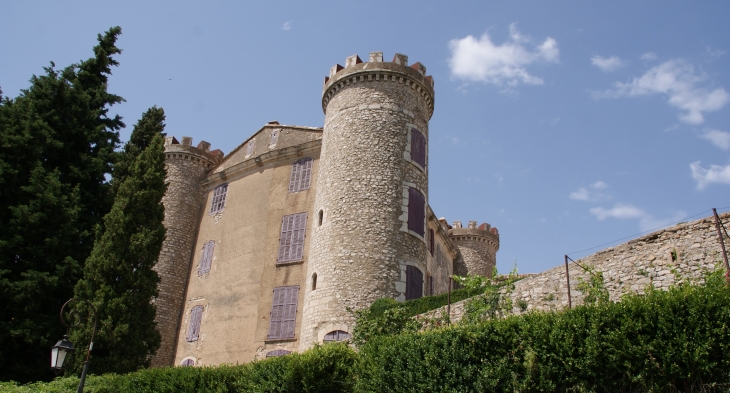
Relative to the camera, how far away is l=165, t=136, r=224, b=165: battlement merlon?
1087 inches

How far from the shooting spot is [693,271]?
1295 centimetres

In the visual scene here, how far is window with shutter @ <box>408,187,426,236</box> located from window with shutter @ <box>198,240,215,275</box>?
9.75 m

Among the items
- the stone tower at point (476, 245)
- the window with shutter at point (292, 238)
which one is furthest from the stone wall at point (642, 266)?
the stone tower at point (476, 245)

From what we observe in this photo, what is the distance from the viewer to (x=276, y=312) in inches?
819

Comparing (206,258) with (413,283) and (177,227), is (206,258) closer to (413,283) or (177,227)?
(177,227)

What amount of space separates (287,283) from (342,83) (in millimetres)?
7551

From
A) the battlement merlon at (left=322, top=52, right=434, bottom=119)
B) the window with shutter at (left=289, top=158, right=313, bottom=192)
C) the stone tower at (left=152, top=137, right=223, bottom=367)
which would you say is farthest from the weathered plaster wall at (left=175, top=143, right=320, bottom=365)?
the battlement merlon at (left=322, top=52, right=434, bottom=119)

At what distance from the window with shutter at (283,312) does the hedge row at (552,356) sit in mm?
5696

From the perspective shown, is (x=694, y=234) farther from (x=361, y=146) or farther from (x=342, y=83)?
(x=342, y=83)

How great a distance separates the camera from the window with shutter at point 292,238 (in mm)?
21614

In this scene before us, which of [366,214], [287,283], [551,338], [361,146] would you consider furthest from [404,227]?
[551,338]

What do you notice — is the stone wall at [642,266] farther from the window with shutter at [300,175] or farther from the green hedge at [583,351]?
the window with shutter at [300,175]

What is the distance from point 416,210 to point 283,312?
5.88 metres

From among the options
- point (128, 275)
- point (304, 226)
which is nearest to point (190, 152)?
point (304, 226)
